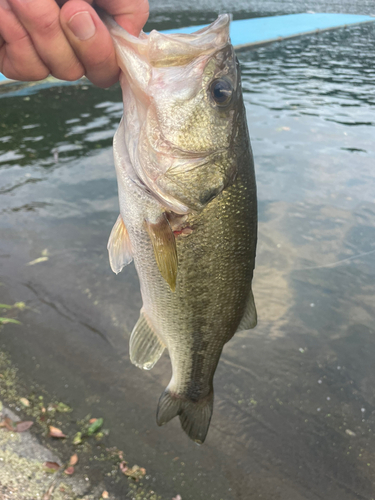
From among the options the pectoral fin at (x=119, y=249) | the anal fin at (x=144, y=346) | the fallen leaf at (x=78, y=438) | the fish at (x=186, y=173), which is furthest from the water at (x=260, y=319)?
the pectoral fin at (x=119, y=249)

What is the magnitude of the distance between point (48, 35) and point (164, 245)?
827 mm

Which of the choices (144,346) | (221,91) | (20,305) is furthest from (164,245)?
(20,305)

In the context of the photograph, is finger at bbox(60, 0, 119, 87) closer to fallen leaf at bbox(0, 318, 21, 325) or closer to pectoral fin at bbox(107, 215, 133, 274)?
pectoral fin at bbox(107, 215, 133, 274)

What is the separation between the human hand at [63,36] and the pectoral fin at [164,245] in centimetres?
59

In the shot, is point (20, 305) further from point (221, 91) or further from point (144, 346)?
point (221, 91)

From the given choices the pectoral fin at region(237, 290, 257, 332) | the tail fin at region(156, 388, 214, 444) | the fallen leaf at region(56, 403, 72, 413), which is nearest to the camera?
the pectoral fin at region(237, 290, 257, 332)

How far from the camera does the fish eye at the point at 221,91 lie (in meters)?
1.48

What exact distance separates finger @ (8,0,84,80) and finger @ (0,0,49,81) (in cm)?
2

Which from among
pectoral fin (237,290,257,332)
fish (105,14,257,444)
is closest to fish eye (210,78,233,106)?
fish (105,14,257,444)

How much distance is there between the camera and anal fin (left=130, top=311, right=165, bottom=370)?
203 cm

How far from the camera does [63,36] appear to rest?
133cm

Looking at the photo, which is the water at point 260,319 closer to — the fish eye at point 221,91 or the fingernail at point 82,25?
the fish eye at point 221,91

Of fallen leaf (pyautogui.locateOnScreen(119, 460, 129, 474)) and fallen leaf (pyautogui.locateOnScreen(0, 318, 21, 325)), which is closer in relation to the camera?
fallen leaf (pyautogui.locateOnScreen(119, 460, 129, 474))

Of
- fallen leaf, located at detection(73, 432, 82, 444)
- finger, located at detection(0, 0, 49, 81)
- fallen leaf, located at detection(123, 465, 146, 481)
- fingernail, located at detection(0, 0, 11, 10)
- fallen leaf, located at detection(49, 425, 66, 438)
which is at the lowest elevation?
fallen leaf, located at detection(123, 465, 146, 481)
